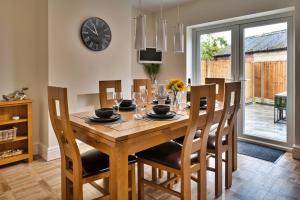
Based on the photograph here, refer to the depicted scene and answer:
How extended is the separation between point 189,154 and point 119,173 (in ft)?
1.91

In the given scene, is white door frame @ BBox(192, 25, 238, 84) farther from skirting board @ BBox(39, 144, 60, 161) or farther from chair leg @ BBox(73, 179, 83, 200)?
chair leg @ BBox(73, 179, 83, 200)

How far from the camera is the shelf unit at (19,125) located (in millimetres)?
2928

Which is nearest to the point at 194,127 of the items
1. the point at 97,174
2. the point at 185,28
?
the point at 97,174

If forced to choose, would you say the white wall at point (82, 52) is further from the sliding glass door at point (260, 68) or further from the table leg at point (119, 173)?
the table leg at point (119, 173)

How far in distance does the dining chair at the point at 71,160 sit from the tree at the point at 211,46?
3100 mm

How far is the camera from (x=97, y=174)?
175cm

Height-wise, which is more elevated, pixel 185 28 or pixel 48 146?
pixel 185 28

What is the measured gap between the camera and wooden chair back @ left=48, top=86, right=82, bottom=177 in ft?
5.22

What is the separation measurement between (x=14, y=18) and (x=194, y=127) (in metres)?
2.86

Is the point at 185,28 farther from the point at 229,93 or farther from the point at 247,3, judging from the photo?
the point at 229,93

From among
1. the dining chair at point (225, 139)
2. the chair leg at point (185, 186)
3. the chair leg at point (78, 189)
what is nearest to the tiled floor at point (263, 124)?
the dining chair at point (225, 139)

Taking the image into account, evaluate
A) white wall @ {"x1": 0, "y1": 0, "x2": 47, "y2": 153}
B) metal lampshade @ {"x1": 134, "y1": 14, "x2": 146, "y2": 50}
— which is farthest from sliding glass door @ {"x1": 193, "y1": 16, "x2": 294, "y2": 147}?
white wall @ {"x1": 0, "y1": 0, "x2": 47, "y2": 153}

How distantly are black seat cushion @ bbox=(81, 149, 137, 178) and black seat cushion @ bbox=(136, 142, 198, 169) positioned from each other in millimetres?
137

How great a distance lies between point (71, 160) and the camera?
1.83m
